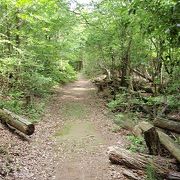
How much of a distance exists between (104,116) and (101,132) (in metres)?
3.61

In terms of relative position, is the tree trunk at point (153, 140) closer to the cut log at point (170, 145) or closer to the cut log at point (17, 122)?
the cut log at point (170, 145)

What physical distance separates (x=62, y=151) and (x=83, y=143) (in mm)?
1243

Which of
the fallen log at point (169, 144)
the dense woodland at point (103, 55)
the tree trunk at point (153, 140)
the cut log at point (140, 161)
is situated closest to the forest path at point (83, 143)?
the cut log at point (140, 161)

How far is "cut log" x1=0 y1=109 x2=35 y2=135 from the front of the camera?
9703 mm

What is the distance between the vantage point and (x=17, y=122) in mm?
9883

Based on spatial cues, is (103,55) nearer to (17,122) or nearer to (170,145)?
(17,122)

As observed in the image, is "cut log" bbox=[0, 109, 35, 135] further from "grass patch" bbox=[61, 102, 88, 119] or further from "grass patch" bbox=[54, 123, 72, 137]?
"grass patch" bbox=[61, 102, 88, 119]

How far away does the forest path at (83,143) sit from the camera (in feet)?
25.0

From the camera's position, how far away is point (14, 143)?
9.26 m

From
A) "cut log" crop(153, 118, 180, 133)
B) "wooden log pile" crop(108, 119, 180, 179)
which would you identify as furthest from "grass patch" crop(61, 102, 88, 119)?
"wooden log pile" crop(108, 119, 180, 179)

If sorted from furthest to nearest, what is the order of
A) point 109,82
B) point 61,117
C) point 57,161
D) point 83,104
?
point 109,82, point 83,104, point 61,117, point 57,161

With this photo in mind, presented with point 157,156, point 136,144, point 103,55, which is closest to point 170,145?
point 157,156

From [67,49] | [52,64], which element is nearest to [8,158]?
[52,64]

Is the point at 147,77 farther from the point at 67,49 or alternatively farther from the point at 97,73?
the point at 97,73
